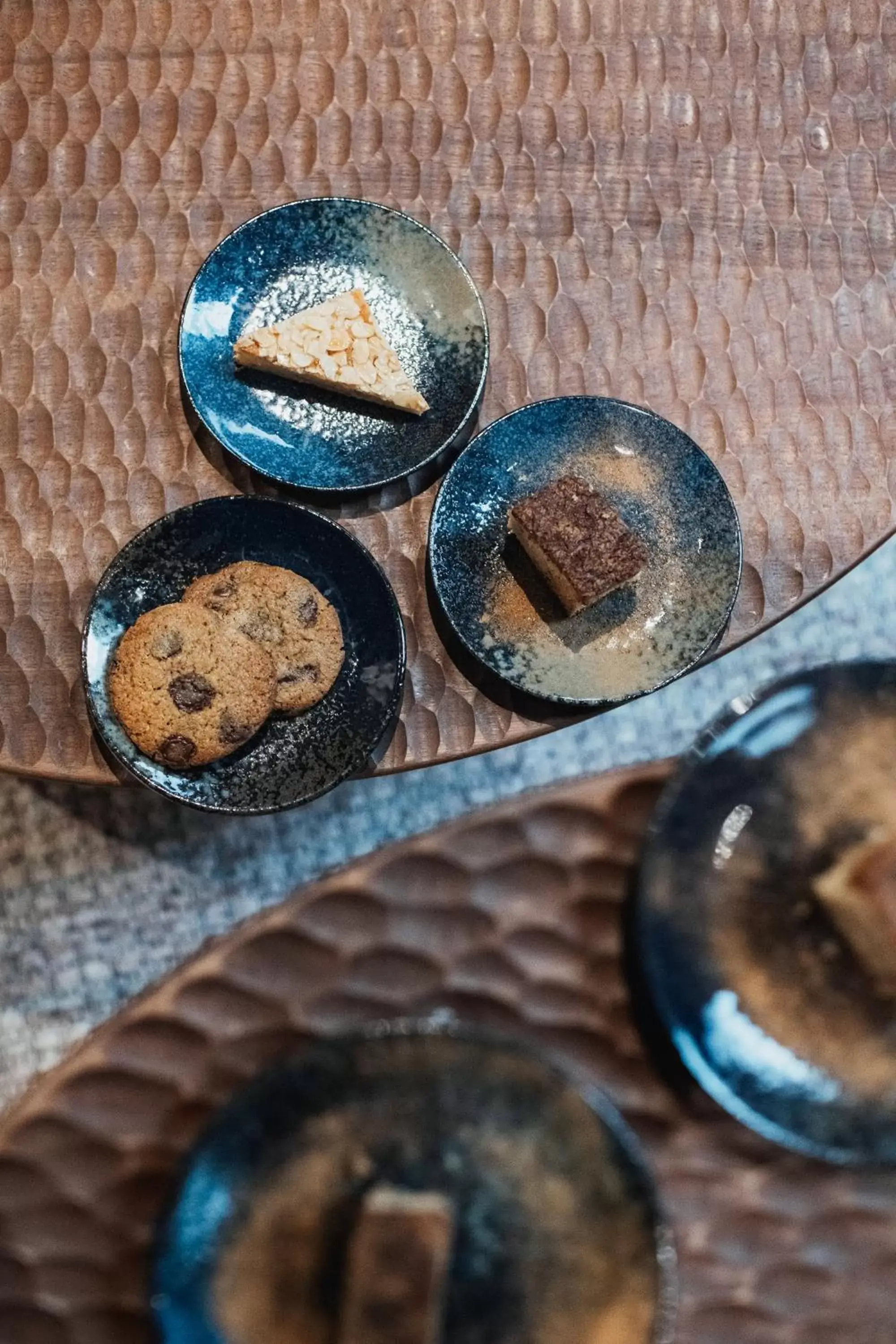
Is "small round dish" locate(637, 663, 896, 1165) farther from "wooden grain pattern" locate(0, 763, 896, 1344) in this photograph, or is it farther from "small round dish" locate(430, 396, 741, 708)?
"small round dish" locate(430, 396, 741, 708)

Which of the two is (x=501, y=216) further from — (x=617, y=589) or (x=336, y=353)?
(x=617, y=589)

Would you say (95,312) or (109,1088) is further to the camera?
(95,312)

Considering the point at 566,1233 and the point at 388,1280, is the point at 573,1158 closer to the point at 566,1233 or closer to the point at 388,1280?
the point at 566,1233

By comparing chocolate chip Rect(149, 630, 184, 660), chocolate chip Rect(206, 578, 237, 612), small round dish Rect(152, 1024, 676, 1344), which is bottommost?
small round dish Rect(152, 1024, 676, 1344)

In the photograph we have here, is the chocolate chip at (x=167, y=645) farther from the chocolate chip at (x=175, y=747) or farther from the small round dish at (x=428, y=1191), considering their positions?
the small round dish at (x=428, y=1191)

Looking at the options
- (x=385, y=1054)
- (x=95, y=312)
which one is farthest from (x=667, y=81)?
(x=385, y=1054)

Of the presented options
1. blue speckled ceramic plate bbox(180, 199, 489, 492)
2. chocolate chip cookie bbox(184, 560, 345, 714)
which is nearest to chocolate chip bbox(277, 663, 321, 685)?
chocolate chip cookie bbox(184, 560, 345, 714)

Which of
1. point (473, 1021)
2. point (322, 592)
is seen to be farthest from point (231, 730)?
point (473, 1021)

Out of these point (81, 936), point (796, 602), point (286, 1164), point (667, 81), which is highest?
point (667, 81)
